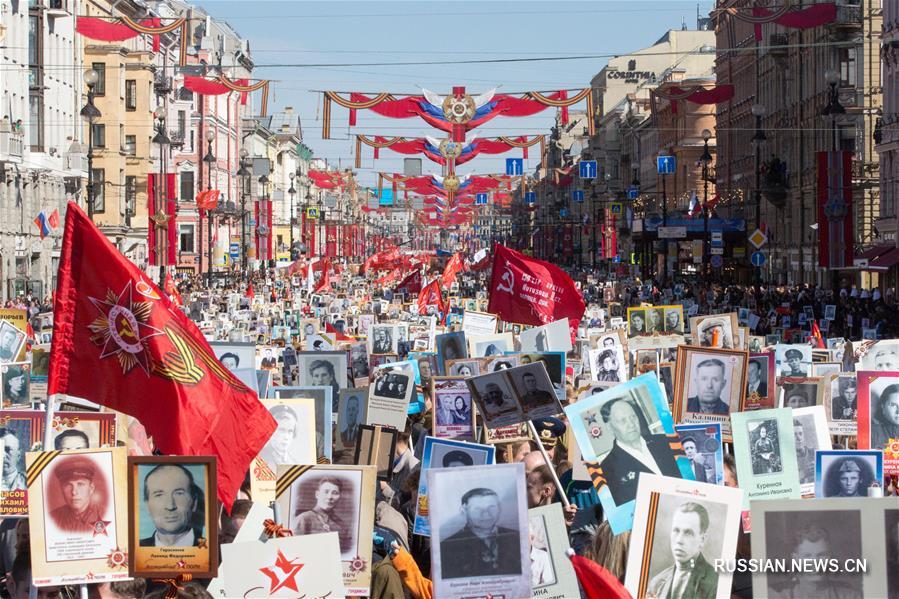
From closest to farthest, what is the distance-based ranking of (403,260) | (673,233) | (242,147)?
(673,233)
(403,260)
(242,147)

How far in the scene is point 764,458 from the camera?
8961 mm

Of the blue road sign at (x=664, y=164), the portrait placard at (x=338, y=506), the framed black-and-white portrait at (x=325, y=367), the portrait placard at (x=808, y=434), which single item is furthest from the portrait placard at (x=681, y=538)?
the blue road sign at (x=664, y=164)

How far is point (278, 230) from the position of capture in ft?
471

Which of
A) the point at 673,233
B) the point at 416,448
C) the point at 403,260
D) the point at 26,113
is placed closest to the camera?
the point at 416,448

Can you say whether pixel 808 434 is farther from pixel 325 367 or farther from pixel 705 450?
pixel 325 367

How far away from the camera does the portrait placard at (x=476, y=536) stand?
6.96 m

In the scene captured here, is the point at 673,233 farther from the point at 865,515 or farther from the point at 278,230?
the point at 278,230

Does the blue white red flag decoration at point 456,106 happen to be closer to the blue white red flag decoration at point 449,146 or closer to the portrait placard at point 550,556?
the blue white red flag decoration at point 449,146

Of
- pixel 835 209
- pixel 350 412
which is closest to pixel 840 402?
pixel 350 412

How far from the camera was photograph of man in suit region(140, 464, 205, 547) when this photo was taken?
714 cm

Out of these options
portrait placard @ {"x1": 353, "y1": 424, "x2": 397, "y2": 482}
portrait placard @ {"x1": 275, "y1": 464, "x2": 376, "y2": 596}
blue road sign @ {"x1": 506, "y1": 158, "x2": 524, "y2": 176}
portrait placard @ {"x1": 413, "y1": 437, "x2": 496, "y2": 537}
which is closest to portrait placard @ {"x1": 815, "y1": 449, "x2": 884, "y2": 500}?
portrait placard @ {"x1": 413, "y1": 437, "x2": 496, "y2": 537}

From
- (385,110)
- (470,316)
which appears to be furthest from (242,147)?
(470,316)

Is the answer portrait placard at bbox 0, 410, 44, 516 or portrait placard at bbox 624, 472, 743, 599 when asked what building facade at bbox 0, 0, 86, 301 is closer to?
portrait placard at bbox 0, 410, 44, 516

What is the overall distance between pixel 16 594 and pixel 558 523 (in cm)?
255
